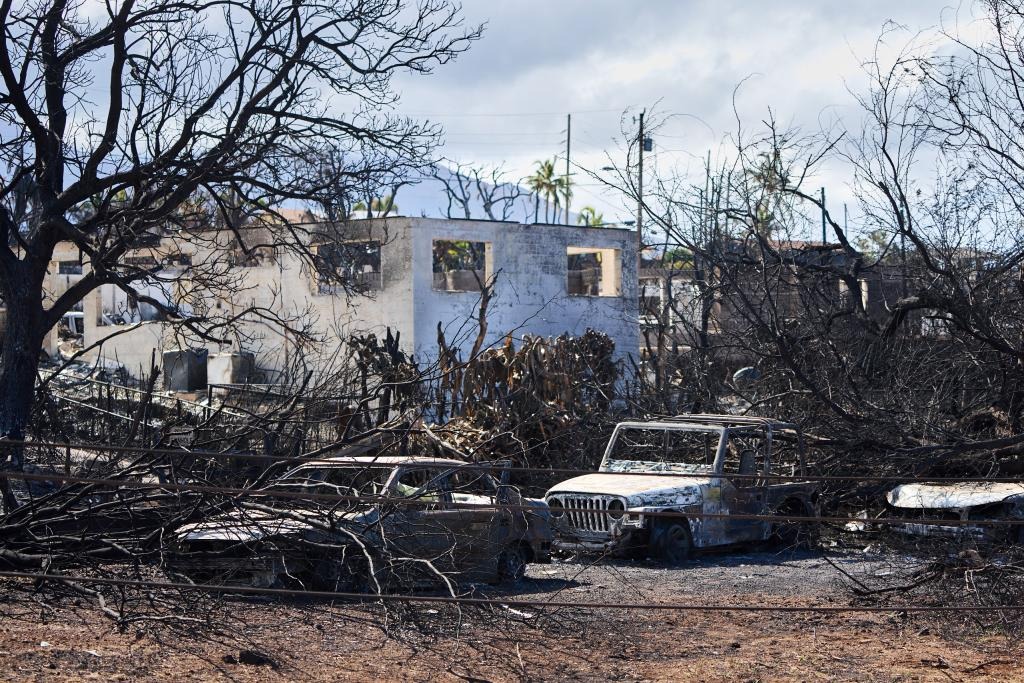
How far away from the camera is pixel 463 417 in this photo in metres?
16.4

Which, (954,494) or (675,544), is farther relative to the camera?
(954,494)

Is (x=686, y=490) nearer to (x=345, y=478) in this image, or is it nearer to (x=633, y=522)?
(x=633, y=522)

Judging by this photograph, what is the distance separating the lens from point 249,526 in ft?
26.8

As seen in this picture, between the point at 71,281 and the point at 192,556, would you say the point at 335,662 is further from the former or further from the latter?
the point at 71,281

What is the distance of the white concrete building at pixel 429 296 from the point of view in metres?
28.9

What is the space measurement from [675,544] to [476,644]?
4939 millimetres

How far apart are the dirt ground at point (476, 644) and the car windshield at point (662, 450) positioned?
3.86 metres

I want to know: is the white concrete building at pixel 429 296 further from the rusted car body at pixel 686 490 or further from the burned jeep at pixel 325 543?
the burned jeep at pixel 325 543

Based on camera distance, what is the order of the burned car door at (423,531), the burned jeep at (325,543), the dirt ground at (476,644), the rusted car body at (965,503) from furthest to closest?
the rusted car body at (965,503), the burned car door at (423,531), the burned jeep at (325,543), the dirt ground at (476,644)

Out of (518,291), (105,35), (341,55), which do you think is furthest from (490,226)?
(105,35)

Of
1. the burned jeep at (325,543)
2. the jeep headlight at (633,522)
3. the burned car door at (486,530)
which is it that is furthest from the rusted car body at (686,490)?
the burned jeep at (325,543)

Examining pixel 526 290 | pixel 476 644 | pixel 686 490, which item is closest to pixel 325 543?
pixel 476 644

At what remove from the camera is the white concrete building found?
2888cm

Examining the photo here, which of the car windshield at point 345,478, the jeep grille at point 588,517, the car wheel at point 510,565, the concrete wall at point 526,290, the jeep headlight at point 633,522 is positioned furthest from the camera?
the concrete wall at point 526,290
